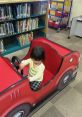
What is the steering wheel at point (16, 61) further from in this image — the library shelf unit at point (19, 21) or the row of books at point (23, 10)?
the row of books at point (23, 10)

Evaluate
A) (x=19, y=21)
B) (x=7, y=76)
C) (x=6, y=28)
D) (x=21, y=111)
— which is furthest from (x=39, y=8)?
(x=21, y=111)

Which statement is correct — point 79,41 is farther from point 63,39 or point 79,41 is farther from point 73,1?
point 73,1

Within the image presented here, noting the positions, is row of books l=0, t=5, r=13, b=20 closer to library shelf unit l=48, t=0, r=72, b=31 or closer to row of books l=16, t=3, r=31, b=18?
row of books l=16, t=3, r=31, b=18

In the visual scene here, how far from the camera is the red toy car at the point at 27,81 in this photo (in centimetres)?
118

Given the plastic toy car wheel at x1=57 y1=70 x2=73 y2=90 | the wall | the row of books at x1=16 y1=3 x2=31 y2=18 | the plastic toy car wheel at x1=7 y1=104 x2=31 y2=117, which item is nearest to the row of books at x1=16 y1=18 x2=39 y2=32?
the row of books at x1=16 y1=3 x2=31 y2=18

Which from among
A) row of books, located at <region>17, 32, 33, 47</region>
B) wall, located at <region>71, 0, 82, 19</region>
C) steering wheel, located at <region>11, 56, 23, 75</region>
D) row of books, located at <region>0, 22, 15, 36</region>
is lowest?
row of books, located at <region>17, 32, 33, 47</region>

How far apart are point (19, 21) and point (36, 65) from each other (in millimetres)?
1644

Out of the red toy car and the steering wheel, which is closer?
the red toy car

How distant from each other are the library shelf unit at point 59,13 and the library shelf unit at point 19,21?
1.09 metres

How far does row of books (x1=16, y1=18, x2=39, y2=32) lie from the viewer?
2863 millimetres

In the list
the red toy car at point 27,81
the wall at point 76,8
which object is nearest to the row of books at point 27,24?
the red toy car at point 27,81

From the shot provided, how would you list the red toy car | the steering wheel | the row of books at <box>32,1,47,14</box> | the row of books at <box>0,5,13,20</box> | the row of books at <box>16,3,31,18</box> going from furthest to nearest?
1. the row of books at <box>32,1,47,14</box>
2. the row of books at <box>16,3,31,18</box>
3. the row of books at <box>0,5,13,20</box>
4. the steering wheel
5. the red toy car

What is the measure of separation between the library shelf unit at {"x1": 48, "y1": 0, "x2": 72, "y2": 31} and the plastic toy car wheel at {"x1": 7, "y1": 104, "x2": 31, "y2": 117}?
323 centimetres

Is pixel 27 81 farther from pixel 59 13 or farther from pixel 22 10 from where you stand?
pixel 59 13
